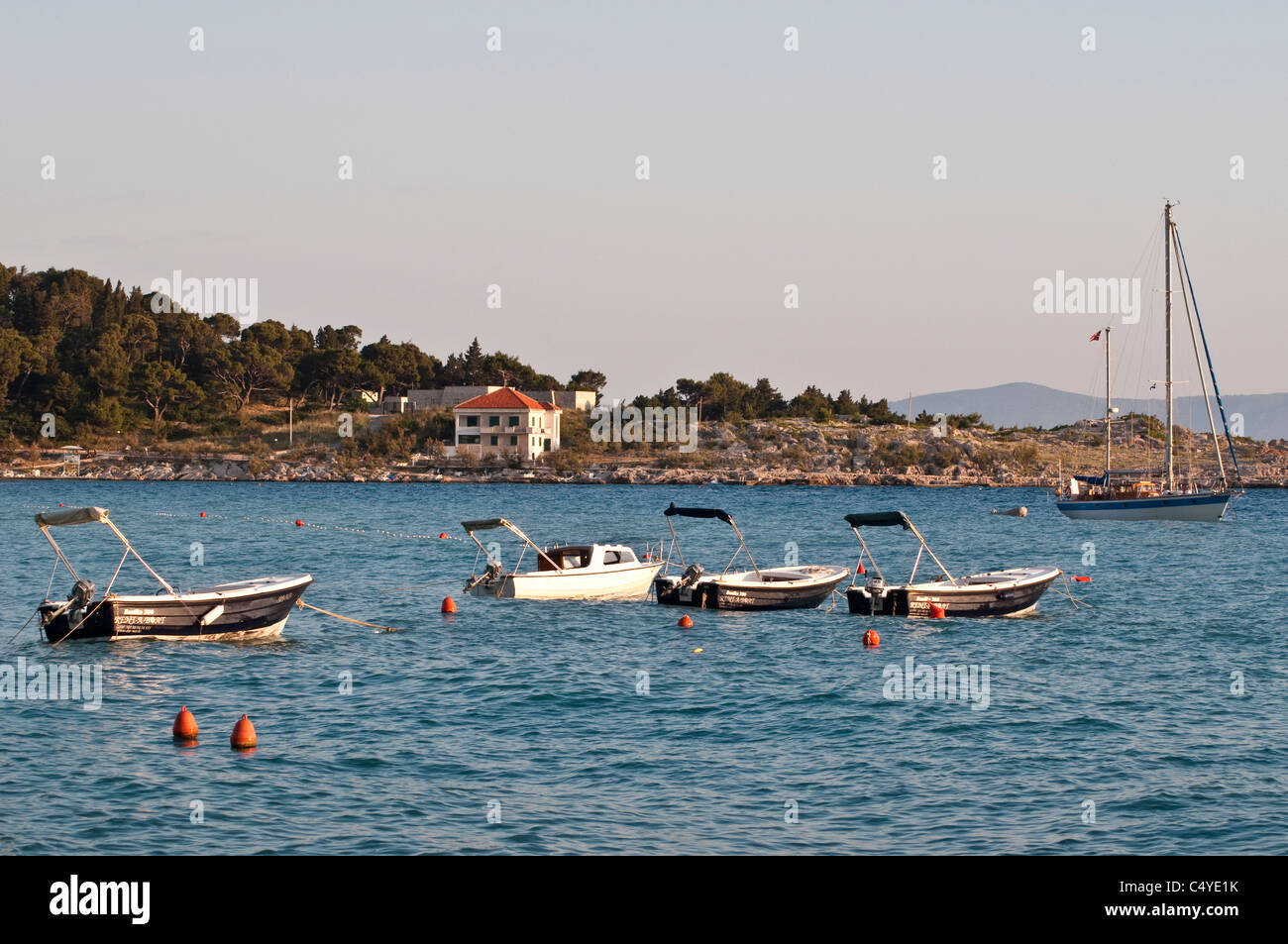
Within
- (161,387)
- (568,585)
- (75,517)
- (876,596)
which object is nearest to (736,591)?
(876,596)

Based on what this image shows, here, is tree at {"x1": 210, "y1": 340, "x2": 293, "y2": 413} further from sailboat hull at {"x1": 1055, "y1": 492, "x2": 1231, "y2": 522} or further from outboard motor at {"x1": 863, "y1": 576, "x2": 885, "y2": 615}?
outboard motor at {"x1": 863, "y1": 576, "x2": 885, "y2": 615}

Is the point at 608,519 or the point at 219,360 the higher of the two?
the point at 219,360

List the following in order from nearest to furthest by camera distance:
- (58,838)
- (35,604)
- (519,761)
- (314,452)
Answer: (58,838), (519,761), (35,604), (314,452)

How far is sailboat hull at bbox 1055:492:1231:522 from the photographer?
7669 cm

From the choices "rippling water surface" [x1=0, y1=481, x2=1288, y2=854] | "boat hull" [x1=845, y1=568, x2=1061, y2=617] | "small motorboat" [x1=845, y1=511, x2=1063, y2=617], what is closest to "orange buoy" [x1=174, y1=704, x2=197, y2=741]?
"rippling water surface" [x1=0, y1=481, x2=1288, y2=854]

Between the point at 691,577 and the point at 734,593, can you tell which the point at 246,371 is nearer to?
the point at 691,577

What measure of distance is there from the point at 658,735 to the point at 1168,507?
65272mm

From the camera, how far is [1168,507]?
7744 centimetres

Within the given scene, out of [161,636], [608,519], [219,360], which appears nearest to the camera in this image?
[161,636]

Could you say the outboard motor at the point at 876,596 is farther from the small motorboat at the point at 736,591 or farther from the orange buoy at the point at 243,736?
the orange buoy at the point at 243,736
